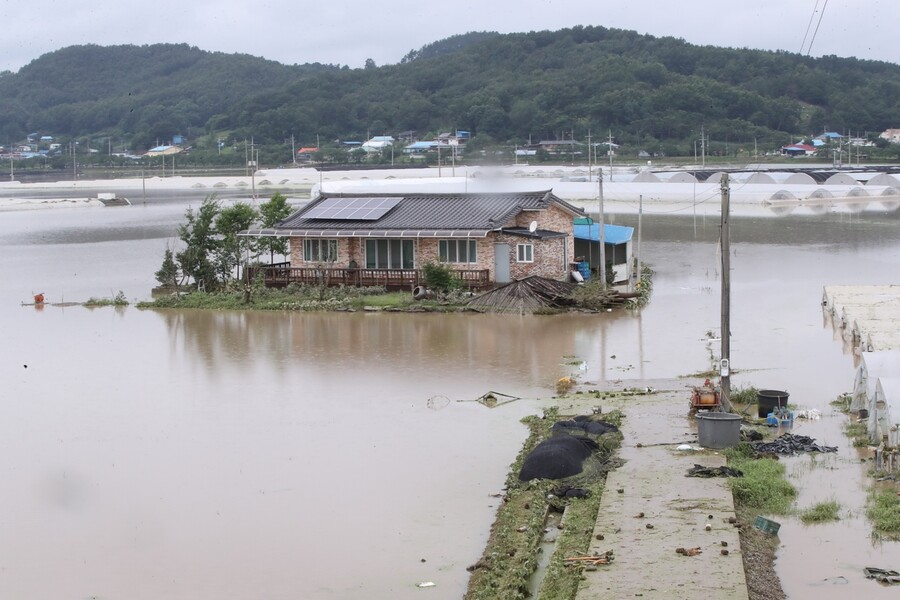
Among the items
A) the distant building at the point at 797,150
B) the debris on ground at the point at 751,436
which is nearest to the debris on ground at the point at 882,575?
the debris on ground at the point at 751,436

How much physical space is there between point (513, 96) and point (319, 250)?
98.1 meters

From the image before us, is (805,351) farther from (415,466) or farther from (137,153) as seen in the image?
(137,153)

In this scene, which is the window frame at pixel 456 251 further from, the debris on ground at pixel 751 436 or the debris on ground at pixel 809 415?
the debris on ground at pixel 751 436

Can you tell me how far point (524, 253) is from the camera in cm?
2647

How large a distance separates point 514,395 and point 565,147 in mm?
91829

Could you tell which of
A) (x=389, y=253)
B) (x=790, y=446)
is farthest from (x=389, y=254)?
(x=790, y=446)

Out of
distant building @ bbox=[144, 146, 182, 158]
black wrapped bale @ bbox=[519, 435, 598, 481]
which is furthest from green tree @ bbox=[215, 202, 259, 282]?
distant building @ bbox=[144, 146, 182, 158]

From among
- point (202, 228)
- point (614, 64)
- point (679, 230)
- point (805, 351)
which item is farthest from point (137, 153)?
point (805, 351)

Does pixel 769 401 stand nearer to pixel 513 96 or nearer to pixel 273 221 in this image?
pixel 273 221

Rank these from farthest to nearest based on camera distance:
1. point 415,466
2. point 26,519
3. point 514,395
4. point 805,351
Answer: point 805,351
point 514,395
point 415,466
point 26,519

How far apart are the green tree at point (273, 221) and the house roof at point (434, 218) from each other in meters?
0.43

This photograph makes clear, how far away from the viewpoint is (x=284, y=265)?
29.2m

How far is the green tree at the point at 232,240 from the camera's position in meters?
29.8

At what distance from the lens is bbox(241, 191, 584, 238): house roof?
26.5 metres
